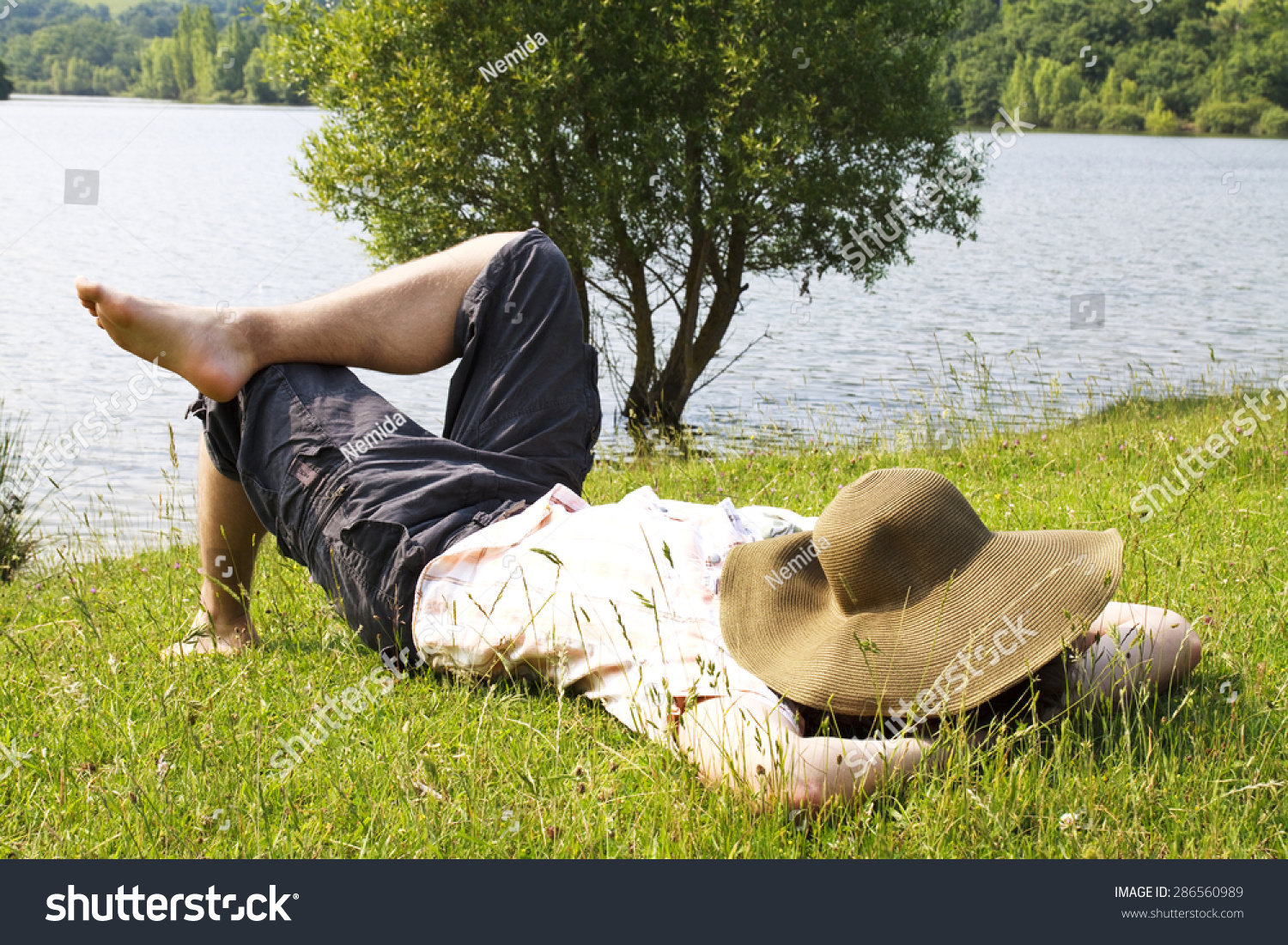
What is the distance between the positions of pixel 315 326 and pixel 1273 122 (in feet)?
237

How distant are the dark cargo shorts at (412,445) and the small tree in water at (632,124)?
23.9ft

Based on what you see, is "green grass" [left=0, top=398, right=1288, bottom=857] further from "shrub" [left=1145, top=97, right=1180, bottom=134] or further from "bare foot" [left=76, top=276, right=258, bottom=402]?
"shrub" [left=1145, top=97, right=1180, bottom=134]

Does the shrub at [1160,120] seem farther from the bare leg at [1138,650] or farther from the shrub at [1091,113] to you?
the bare leg at [1138,650]

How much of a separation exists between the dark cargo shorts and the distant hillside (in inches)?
1056

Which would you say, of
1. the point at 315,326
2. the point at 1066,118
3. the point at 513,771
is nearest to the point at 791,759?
the point at 513,771

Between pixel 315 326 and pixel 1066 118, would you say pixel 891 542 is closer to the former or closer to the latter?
pixel 315 326

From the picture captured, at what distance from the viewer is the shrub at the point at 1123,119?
60.5 meters

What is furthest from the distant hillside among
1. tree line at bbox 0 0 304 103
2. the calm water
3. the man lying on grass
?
tree line at bbox 0 0 304 103

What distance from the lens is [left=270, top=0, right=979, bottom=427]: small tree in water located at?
10.1 metres

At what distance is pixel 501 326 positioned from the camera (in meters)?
3.33

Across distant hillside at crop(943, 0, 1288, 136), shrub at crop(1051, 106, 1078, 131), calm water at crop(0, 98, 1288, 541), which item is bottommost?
calm water at crop(0, 98, 1288, 541)
